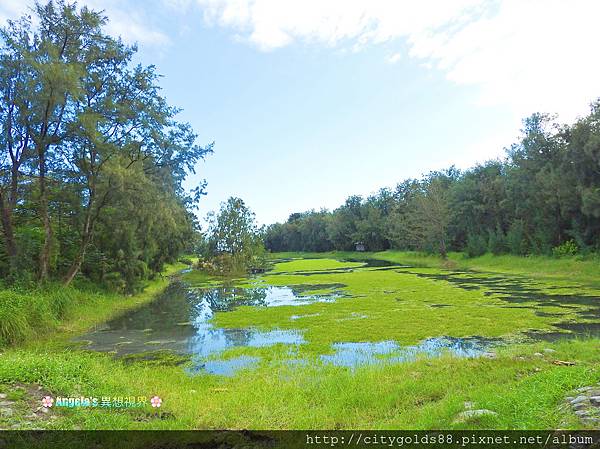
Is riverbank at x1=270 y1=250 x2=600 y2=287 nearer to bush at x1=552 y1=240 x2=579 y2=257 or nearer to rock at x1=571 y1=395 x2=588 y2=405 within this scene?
bush at x1=552 y1=240 x2=579 y2=257

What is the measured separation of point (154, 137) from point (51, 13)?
6982 mm

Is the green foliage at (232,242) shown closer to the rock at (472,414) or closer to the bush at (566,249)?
the bush at (566,249)

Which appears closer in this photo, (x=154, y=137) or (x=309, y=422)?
(x=309, y=422)

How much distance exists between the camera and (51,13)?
1819cm

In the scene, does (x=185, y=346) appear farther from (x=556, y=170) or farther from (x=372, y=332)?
(x=556, y=170)

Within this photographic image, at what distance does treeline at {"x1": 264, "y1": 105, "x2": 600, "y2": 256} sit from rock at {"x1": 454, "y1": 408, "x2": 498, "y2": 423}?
30204 mm

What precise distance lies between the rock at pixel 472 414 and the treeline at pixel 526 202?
3020cm

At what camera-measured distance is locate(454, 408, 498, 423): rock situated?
5.05 m

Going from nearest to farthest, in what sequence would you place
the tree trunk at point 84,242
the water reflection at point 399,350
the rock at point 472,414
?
the rock at point 472,414, the water reflection at point 399,350, the tree trunk at point 84,242

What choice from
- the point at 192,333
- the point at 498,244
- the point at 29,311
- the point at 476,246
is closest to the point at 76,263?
the point at 29,311

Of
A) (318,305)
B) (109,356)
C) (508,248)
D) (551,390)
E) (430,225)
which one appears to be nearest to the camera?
(551,390)

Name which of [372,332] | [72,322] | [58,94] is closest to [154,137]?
[58,94]

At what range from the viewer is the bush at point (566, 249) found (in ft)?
107

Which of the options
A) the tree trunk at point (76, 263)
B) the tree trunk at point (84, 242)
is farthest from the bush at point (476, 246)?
the tree trunk at point (76, 263)
